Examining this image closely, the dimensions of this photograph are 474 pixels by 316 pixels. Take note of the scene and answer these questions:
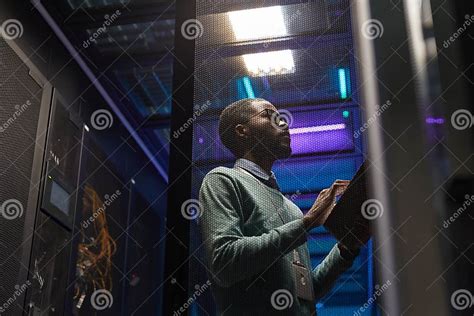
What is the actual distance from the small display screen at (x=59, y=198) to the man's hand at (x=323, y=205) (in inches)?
95.8

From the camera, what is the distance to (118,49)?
482 centimetres

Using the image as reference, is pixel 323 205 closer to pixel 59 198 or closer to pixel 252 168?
pixel 252 168

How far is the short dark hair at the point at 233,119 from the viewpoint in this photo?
146 cm

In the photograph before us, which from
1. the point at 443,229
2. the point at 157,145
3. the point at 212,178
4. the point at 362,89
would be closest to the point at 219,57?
the point at 212,178

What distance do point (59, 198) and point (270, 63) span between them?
95.3 inches

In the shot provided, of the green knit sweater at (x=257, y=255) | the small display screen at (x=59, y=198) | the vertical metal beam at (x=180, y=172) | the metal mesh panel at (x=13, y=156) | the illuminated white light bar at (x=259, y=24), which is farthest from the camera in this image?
the small display screen at (x=59, y=198)

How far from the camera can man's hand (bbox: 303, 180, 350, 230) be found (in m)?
1.32

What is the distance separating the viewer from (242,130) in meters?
1.50

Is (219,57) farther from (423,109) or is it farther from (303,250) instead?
(423,109)

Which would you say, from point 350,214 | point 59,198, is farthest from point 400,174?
point 59,198

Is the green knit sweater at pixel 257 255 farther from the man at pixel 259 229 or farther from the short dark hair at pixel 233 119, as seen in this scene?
the short dark hair at pixel 233 119

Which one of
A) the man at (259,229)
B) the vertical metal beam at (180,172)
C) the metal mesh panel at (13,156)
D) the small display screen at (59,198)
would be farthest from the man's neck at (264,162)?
the small display screen at (59,198)

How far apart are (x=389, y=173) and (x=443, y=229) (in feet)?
0.23

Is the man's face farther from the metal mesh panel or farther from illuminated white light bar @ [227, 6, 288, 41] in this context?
the metal mesh panel
